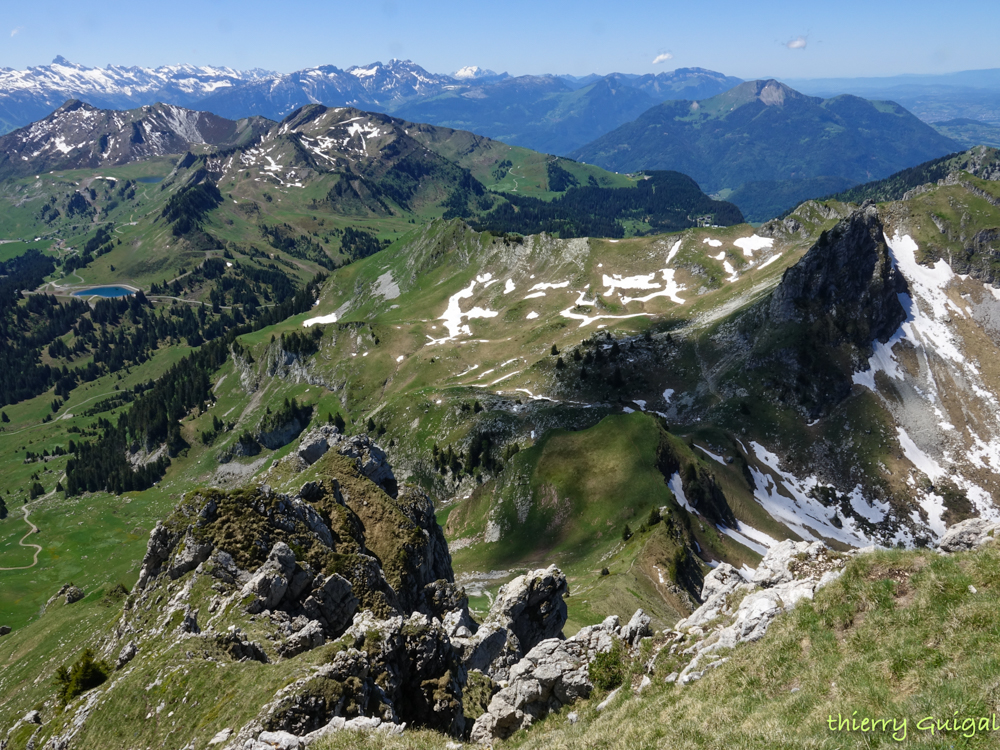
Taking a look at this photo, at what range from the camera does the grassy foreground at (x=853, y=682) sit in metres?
13.5

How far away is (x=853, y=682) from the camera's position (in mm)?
16312

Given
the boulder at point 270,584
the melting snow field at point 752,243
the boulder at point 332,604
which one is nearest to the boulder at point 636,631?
the boulder at point 332,604

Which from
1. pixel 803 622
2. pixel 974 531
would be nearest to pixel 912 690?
pixel 803 622

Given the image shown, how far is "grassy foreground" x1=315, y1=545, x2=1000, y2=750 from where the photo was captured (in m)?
13.5

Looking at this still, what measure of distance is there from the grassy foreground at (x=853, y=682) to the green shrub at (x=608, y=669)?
2514mm

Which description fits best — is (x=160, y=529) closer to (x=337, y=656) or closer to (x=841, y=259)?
(x=337, y=656)

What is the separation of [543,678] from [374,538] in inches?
1192

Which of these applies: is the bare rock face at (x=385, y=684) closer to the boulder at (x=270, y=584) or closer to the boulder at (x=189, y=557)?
the boulder at (x=270, y=584)

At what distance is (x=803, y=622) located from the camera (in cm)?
2083

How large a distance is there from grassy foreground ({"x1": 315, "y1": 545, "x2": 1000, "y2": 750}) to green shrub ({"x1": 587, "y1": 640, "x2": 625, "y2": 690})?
2514 millimetres

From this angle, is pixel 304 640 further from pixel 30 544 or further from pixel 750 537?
pixel 30 544

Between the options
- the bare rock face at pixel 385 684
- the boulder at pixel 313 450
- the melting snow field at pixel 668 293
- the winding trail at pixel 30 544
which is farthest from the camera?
the melting snow field at pixel 668 293

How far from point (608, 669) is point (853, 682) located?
12.5 m

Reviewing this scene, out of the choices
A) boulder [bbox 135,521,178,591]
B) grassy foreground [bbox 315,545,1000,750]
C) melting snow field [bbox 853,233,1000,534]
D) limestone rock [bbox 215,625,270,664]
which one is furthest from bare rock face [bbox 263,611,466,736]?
melting snow field [bbox 853,233,1000,534]
